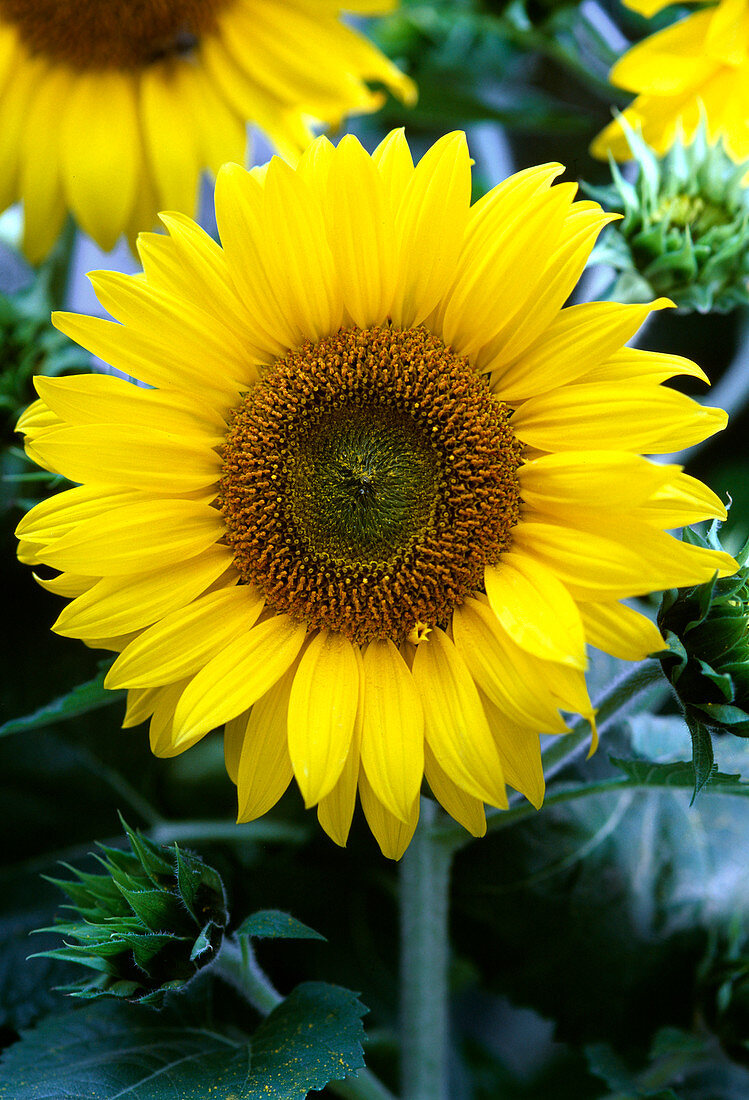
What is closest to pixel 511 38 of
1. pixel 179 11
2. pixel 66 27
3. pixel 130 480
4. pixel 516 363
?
pixel 179 11

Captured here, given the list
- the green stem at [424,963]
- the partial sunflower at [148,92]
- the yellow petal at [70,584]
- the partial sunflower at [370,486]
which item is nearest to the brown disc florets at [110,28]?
the partial sunflower at [148,92]

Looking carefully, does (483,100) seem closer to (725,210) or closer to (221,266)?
(725,210)

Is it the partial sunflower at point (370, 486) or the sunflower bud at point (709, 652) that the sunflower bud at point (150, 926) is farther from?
the sunflower bud at point (709, 652)

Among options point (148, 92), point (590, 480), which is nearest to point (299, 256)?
point (590, 480)

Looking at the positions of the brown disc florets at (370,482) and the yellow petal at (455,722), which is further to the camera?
the brown disc florets at (370,482)

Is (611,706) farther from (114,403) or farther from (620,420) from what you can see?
(114,403)

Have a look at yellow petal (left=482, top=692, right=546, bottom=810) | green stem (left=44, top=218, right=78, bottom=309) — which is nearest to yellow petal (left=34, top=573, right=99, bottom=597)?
yellow petal (left=482, top=692, right=546, bottom=810)
